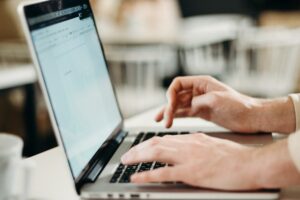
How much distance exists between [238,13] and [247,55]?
1.33 meters

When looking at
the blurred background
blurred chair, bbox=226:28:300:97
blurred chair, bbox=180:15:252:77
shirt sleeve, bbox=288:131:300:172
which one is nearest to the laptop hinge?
shirt sleeve, bbox=288:131:300:172

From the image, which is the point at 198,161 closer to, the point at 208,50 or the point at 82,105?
the point at 82,105

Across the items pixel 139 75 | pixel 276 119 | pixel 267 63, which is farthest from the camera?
pixel 267 63

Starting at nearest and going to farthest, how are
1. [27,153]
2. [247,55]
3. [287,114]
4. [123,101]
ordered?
[287,114] < [27,153] < [123,101] < [247,55]

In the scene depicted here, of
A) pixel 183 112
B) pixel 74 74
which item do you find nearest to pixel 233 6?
pixel 183 112

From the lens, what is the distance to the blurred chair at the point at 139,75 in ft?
11.4

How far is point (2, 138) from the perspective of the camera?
882 millimetres

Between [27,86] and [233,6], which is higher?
[27,86]

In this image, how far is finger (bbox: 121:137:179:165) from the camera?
0.89 meters

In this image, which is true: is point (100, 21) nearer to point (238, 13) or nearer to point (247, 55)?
point (247, 55)

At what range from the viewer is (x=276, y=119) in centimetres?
116

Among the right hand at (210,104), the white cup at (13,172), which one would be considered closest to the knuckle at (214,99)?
the right hand at (210,104)

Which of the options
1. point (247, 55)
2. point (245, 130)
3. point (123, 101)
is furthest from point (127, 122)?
point (247, 55)

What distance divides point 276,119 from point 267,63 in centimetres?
277
